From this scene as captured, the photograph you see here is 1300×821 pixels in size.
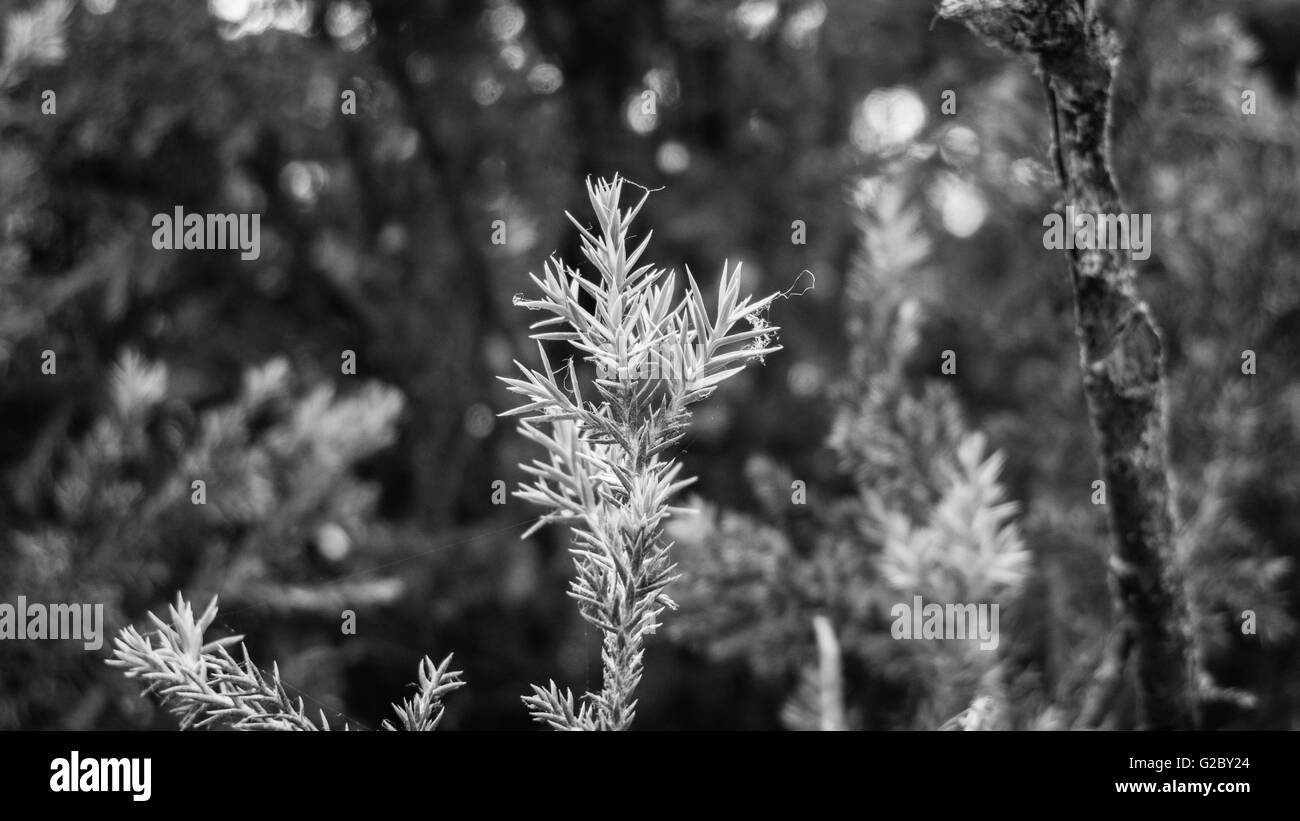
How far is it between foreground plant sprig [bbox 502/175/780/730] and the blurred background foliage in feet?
1.49

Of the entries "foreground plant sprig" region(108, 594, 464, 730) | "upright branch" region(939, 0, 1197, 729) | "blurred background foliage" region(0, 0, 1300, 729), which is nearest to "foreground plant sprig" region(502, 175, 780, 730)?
"foreground plant sprig" region(108, 594, 464, 730)

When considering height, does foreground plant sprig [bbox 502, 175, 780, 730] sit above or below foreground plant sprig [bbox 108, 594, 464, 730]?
above

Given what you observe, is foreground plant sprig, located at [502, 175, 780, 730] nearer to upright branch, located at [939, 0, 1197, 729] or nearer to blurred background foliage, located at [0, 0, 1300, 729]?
upright branch, located at [939, 0, 1197, 729]

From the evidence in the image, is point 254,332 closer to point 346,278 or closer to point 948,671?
point 346,278

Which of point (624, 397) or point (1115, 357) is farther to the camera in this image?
point (1115, 357)

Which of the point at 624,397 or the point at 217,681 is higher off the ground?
the point at 624,397

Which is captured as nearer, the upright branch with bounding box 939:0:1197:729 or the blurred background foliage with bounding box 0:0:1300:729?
the upright branch with bounding box 939:0:1197:729

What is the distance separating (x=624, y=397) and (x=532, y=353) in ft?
4.06

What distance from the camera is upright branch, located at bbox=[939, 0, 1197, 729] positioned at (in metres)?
0.58

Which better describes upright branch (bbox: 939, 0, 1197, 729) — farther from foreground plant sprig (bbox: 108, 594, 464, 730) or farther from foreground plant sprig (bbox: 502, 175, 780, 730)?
foreground plant sprig (bbox: 108, 594, 464, 730)

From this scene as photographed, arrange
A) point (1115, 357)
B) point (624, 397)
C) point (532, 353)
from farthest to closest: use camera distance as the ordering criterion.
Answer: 1. point (532, 353)
2. point (1115, 357)
3. point (624, 397)

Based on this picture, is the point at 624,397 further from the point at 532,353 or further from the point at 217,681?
the point at 532,353

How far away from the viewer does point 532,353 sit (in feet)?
5.72

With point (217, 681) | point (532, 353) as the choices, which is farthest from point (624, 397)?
point (532, 353)
